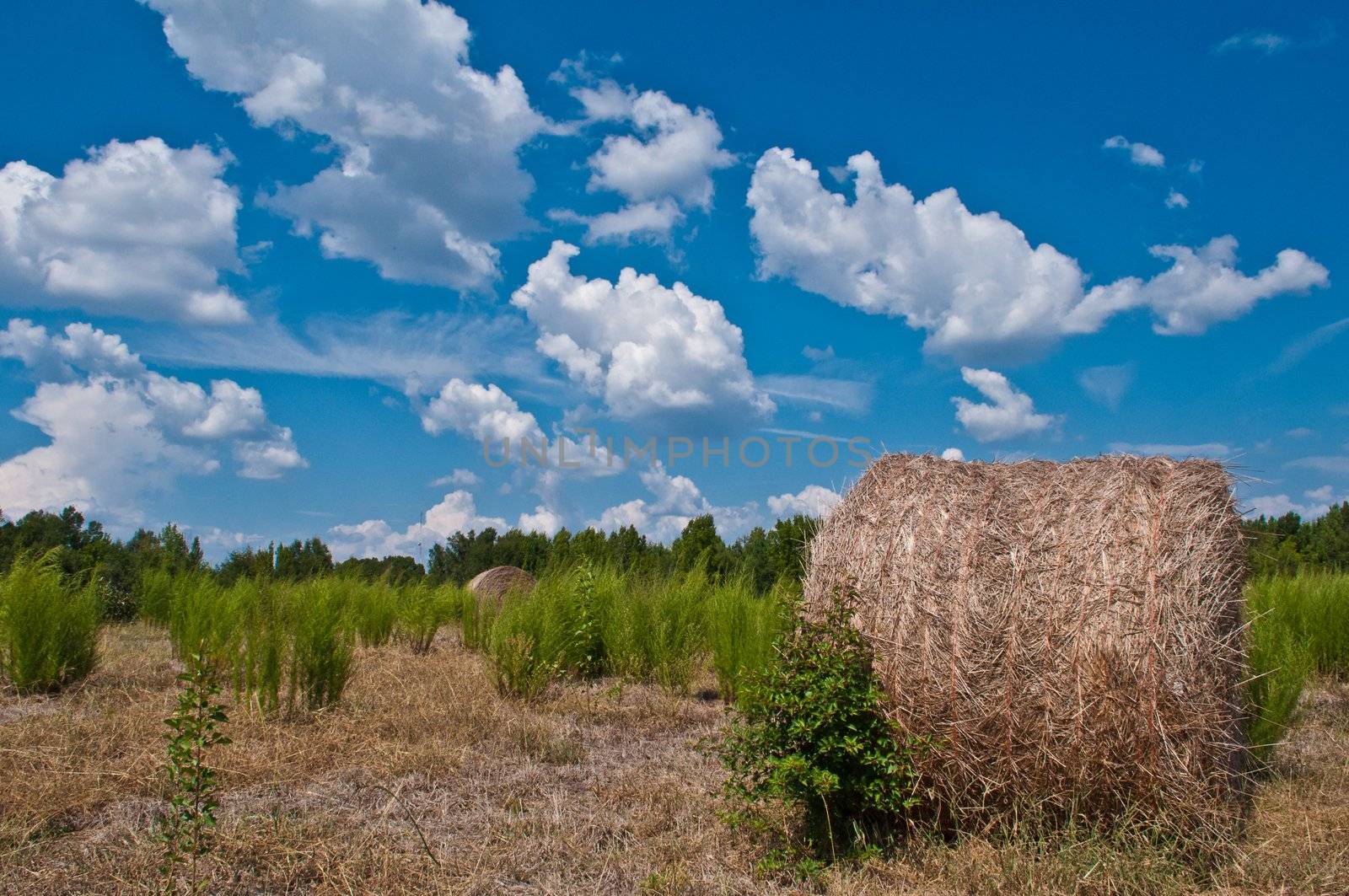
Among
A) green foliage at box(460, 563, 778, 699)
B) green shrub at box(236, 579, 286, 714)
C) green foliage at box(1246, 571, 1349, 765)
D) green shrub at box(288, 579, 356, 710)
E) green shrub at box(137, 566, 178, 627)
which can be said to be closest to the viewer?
green foliage at box(1246, 571, 1349, 765)

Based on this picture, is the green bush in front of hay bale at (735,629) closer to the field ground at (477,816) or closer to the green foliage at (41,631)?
the field ground at (477,816)

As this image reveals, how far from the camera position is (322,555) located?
13.9 metres

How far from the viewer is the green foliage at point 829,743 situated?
181 inches

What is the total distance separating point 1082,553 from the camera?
15.6 feet

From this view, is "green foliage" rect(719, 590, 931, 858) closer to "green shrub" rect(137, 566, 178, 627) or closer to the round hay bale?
"green shrub" rect(137, 566, 178, 627)

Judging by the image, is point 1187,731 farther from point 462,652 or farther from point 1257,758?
point 462,652

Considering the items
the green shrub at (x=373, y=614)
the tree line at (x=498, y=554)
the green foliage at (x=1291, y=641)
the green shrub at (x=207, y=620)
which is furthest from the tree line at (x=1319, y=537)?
the green shrub at (x=207, y=620)

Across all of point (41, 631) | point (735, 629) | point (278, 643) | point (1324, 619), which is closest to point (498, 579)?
point (41, 631)

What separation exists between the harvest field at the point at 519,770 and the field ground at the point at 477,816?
2 centimetres

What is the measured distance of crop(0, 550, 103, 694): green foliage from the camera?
26.9 feet

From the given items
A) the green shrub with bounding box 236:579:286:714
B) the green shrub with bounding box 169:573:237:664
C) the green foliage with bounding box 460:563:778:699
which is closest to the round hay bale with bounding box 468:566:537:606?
the green foliage with bounding box 460:563:778:699

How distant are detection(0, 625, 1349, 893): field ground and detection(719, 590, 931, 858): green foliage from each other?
0.30 meters

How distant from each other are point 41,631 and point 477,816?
5794mm

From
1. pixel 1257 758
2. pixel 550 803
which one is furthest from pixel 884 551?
pixel 1257 758
